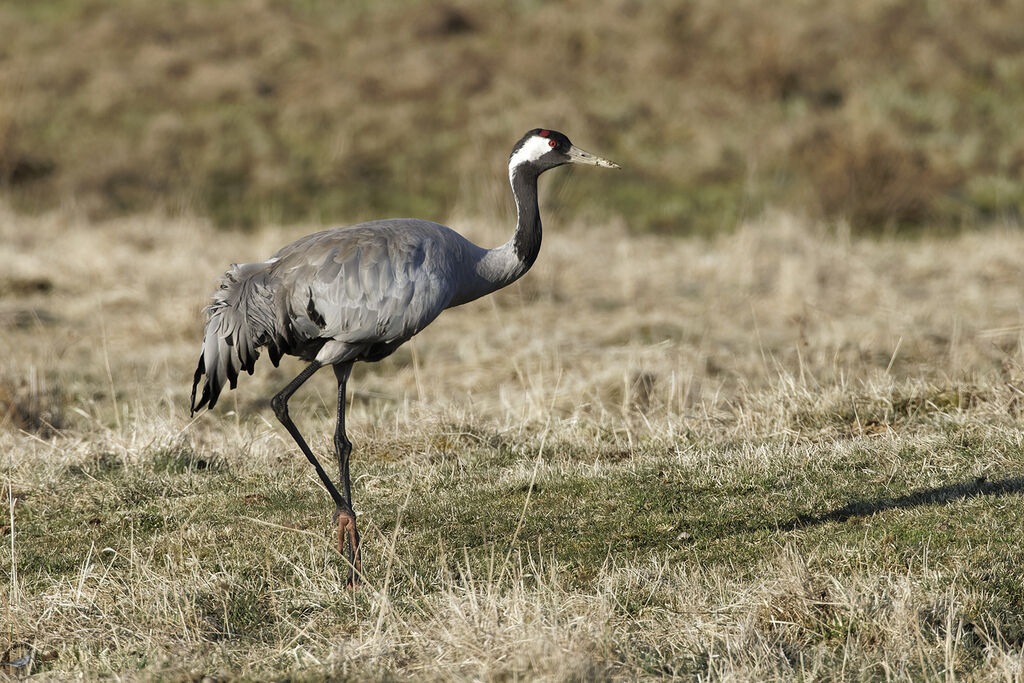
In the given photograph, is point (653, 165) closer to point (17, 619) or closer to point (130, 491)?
point (130, 491)

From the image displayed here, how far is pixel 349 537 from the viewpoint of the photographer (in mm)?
5324

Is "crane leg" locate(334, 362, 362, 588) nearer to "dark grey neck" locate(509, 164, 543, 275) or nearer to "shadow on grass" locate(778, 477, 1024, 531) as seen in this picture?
"dark grey neck" locate(509, 164, 543, 275)

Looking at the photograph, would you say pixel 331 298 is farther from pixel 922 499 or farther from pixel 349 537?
pixel 922 499

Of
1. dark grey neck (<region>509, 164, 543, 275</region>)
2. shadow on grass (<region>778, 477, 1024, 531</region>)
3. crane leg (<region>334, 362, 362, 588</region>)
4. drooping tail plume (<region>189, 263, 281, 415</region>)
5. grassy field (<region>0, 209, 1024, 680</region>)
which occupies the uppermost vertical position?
dark grey neck (<region>509, 164, 543, 275</region>)

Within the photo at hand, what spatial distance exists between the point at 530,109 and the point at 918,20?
9564mm

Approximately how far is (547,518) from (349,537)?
1032 millimetres

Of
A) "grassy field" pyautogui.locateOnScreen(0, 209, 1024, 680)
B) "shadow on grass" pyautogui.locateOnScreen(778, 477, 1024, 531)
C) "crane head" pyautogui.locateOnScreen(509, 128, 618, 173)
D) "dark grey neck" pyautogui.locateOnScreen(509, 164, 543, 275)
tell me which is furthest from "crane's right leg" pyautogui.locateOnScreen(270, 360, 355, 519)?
"shadow on grass" pyautogui.locateOnScreen(778, 477, 1024, 531)

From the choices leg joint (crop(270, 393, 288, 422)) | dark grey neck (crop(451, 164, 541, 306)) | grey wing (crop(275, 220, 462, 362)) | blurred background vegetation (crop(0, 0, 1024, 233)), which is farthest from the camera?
blurred background vegetation (crop(0, 0, 1024, 233))

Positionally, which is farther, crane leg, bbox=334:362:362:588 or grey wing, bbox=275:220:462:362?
grey wing, bbox=275:220:462:362

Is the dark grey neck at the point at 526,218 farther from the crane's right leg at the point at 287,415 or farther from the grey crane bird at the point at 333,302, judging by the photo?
the crane's right leg at the point at 287,415

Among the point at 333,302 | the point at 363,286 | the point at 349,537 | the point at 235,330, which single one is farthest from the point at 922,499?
the point at 235,330

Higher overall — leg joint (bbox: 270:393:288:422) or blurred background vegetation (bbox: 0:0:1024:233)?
blurred background vegetation (bbox: 0:0:1024:233)

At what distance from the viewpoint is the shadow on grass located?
5.61 m

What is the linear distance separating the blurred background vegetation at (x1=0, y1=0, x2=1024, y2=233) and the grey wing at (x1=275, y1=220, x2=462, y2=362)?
401 inches
